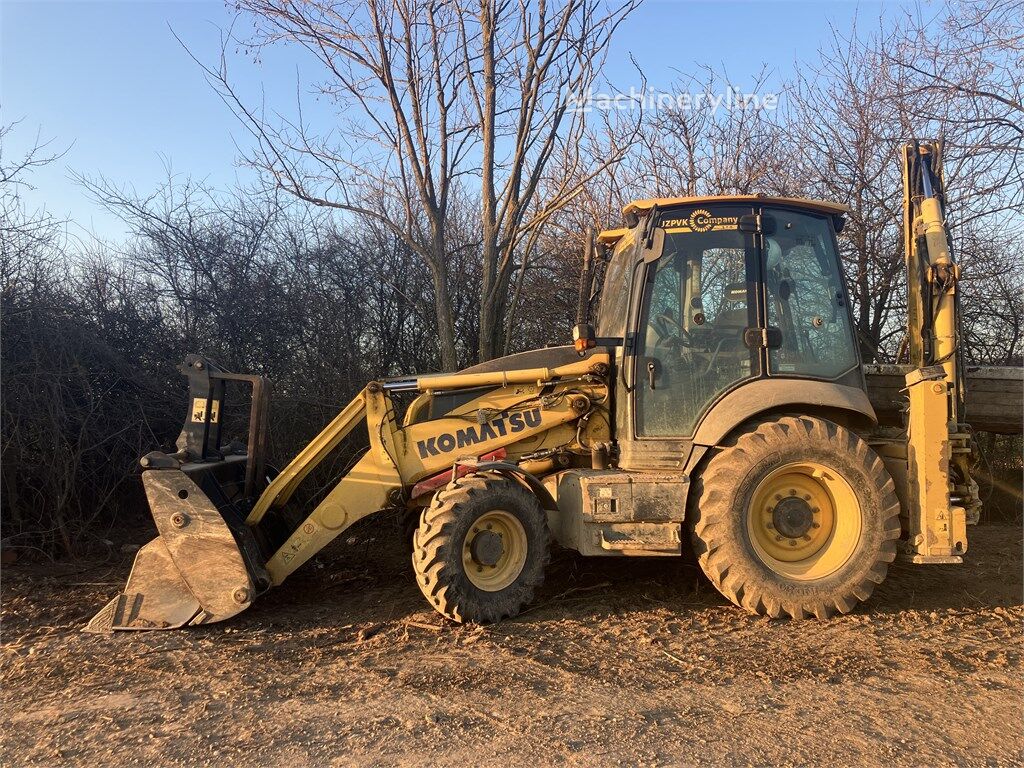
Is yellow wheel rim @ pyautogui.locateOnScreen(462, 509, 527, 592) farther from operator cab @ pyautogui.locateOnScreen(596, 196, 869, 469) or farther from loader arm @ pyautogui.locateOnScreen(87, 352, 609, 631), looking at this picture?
operator cab @ pyautogui.locateOnScreen(596, 196, 869, 469)

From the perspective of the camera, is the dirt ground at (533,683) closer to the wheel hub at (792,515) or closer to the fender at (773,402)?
the wheel hub at (792,515)

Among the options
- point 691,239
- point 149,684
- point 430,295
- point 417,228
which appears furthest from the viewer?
point 430,295

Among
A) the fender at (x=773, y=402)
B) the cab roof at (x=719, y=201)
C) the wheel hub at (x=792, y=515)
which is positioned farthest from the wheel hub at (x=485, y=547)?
the cab roof at (x=719, y=201)

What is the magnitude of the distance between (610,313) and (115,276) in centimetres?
594

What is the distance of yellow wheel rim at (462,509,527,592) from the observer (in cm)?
448

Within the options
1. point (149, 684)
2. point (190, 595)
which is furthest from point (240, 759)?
point (190, 595)

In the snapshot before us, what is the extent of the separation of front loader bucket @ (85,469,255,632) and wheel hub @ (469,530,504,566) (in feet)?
4.59

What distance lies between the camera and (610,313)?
5.29 meters

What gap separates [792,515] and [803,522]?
3.7 inches

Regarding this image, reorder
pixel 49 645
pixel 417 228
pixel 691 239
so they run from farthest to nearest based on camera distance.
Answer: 1. pixel 417 228
2. pixel 691 239
3. pixel 49 645

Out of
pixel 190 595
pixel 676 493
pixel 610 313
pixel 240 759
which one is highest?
pixel 610 313

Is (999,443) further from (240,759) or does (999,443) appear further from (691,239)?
(240,759)

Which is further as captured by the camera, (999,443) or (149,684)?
(999,443)

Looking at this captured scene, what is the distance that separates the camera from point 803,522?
4648mm
